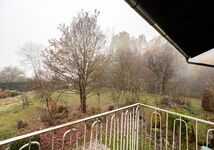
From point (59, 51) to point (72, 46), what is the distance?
0.64 m

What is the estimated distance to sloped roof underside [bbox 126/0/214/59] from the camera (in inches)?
56.9

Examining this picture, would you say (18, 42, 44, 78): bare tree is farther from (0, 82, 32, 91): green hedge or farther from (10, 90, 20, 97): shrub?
(10, 90, 20, 97): shrub

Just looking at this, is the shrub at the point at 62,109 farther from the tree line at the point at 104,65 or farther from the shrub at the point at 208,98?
the shrub at the point at 208,98

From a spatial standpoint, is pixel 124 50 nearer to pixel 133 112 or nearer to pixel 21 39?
pixel 21 39

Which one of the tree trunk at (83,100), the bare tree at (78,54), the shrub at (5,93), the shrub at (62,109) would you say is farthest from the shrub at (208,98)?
the shrub at (5,93)

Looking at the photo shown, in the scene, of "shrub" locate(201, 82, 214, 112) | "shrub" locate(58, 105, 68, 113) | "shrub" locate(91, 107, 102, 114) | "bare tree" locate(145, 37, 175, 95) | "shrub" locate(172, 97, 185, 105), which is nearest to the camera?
"shrub" locate(201, 82, 214, 112)

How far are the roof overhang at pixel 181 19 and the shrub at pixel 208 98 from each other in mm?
5813

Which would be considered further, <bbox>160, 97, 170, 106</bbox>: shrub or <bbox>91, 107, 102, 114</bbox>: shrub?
<bbox>160, 97, 170, 106</bbox>: shrub

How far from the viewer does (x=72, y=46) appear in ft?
28.0

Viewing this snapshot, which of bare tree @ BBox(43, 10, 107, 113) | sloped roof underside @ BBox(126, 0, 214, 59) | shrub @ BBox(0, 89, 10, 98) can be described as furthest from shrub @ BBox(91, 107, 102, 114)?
sloped roof underside @ BBox(126, 0, 214, 59)

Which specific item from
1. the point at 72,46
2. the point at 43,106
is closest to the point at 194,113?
the point at 72,46

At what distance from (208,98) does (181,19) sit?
7113mm

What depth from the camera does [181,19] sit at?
1900 millimetres

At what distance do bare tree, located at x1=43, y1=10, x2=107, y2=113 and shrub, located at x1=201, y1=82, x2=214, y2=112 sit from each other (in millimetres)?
4961
